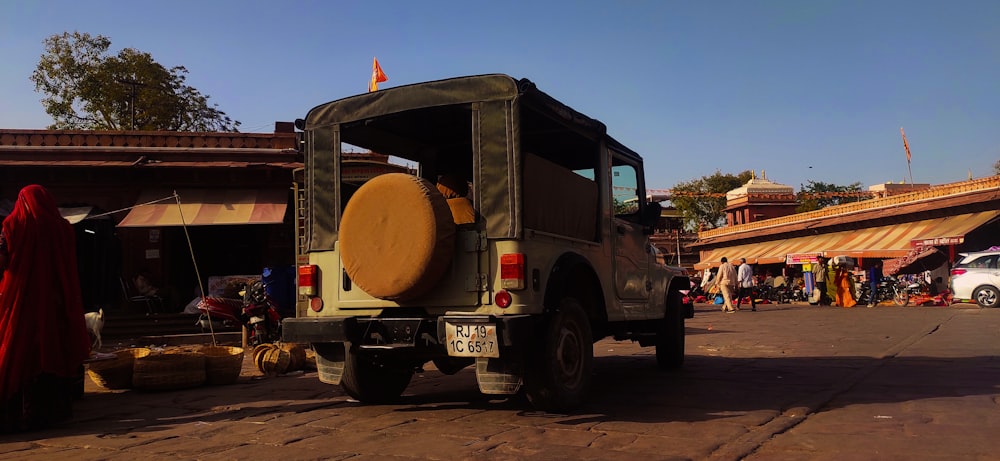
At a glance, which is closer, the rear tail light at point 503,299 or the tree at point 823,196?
→ the rear tail light at point 503,299

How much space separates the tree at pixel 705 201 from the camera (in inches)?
2346

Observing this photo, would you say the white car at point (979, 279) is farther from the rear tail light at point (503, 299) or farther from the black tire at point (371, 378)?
the rear tail light at point (503, 299)

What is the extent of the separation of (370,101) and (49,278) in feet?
9.76

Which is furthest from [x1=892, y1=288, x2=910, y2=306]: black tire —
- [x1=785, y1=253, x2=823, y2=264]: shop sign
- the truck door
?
the truck door

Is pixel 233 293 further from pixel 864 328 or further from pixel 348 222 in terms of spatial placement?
pixel 864 328

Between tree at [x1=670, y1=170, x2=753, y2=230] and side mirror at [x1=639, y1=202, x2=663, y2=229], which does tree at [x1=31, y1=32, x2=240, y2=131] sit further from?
tree at [x1=670, y1=170, x2=753, y2=230]

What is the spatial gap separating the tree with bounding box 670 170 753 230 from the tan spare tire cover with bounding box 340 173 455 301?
55.2m

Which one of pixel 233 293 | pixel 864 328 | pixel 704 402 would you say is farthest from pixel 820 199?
pixel 704 402

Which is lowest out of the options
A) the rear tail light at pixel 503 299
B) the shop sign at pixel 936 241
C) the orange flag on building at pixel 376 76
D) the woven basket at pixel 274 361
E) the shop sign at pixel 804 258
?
the woven basket at pixel 274 361

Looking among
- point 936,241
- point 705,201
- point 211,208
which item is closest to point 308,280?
point 211,208

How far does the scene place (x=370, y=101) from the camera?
5645 millimetres

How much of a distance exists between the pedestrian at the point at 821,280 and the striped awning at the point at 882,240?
4.00m

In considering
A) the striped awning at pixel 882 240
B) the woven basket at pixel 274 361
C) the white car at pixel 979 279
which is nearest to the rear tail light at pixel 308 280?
the woven basket at pixel 274 361

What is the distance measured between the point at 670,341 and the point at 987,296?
58.4 ft
